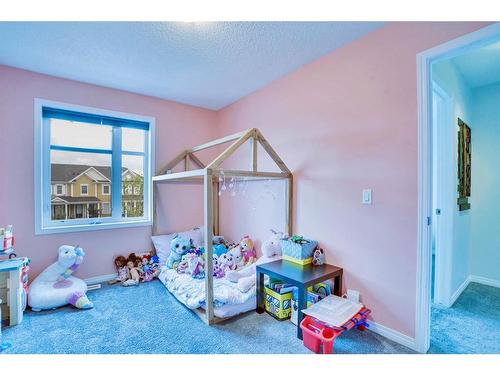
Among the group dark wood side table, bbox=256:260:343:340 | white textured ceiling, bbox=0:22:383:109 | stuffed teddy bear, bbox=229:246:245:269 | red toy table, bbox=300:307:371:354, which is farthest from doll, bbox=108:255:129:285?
red toy table, bbox=300:307:371:354

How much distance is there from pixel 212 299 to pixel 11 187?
2.26 meters

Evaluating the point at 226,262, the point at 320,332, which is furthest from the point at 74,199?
the point at 320,332

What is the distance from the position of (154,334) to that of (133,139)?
2304 mm

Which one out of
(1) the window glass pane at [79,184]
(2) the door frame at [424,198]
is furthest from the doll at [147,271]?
(2) the door frame at [424,198]

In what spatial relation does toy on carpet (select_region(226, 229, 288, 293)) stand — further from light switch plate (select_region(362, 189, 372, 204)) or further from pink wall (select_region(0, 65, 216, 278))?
pink wall (select_region(0, 65, 216, 278))

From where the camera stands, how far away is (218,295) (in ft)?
6.73

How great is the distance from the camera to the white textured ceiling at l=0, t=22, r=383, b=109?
1812mm

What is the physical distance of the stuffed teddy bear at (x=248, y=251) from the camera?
2795mm

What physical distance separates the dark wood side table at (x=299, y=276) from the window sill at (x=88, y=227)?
5.80 feet

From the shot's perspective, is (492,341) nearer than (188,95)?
Yes

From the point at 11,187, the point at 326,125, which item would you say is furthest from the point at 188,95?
the point at 11,187

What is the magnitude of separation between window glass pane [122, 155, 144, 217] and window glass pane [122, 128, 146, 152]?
114mm
